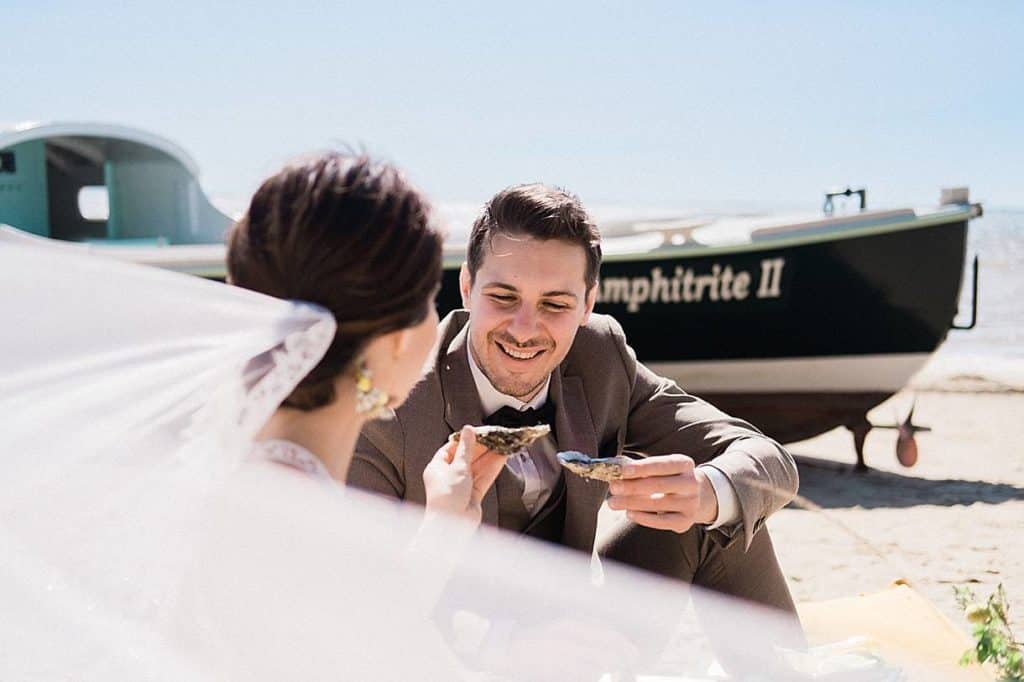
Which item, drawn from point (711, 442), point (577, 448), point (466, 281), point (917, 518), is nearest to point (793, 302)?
point (917, 518)

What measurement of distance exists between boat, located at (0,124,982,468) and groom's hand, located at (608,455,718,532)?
5990mm

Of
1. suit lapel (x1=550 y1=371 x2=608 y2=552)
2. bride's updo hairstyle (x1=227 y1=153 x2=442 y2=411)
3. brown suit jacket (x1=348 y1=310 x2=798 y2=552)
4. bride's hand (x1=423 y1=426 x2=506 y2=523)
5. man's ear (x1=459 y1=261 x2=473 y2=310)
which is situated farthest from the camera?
man's ear (x1=459 y1=261 x2=473 y2=310)

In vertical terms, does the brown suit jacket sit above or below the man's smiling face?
below

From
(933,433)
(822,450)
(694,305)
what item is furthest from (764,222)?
(933,433)

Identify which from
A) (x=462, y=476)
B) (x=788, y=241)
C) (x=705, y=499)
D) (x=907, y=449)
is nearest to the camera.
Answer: (x=462, y=476)

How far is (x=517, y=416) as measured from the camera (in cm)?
317

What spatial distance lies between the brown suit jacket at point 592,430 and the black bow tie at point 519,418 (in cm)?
4

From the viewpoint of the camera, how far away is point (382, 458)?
9.89 feet

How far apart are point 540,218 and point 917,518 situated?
5422mm

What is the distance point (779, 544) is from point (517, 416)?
411cm

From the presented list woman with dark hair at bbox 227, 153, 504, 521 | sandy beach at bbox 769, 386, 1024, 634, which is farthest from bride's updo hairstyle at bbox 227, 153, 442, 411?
sandy beach at bbox 769, 386, 1024, 634

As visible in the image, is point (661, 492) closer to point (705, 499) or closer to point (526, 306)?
point (705, 499)

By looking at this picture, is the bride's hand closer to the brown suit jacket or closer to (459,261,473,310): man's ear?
the brown suit jacket

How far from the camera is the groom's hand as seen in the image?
2803 mm
